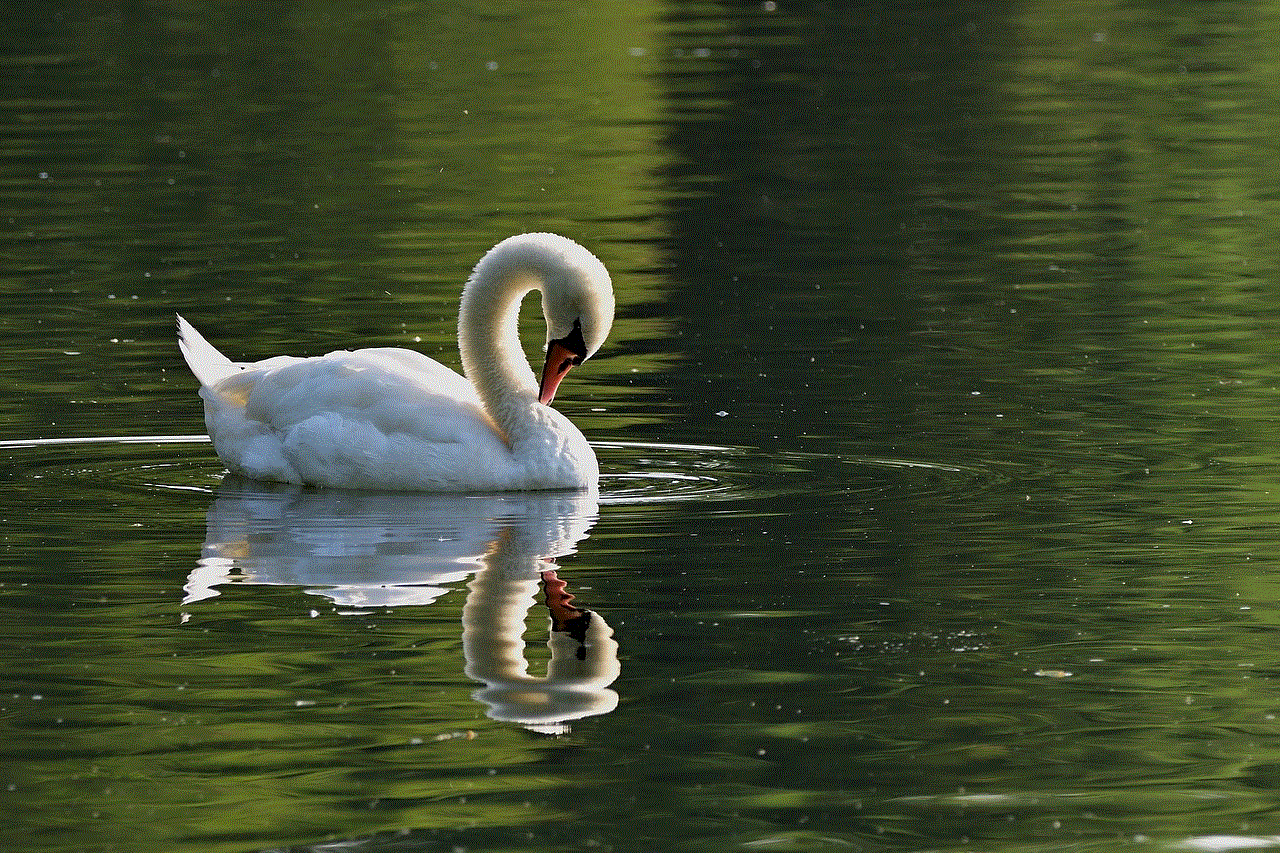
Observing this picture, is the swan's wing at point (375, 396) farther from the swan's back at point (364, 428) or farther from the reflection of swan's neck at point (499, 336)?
the reflection of swan's neck at point (499, 336)

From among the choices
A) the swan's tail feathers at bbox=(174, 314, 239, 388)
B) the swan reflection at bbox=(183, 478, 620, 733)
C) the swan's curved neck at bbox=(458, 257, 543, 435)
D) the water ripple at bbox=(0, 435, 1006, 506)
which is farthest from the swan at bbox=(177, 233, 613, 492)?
the swan's tail feathers at bbox=(174, 314, 239, 388)

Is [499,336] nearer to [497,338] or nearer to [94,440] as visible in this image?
[497,338]

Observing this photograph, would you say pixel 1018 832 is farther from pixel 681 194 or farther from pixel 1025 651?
pixel 681 194

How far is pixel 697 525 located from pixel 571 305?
156 cm

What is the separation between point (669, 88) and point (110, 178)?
35.2ft

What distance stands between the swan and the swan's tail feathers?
1.45 feet

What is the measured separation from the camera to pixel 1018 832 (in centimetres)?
663

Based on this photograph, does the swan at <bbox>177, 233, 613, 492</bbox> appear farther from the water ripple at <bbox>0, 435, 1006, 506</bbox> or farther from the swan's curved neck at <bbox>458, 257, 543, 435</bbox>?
the water ripple at <bbox>0, 435, 1006, 506</bbox>

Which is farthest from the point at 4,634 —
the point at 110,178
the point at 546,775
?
the point at 110,178

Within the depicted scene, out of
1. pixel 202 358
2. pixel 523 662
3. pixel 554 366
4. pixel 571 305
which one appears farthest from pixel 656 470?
pixel 523 662

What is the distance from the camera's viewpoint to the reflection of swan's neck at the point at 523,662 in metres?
7.85

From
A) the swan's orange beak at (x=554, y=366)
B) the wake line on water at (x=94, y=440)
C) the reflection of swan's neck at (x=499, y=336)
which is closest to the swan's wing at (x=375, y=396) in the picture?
the reflection of swan's neck at (x=499, y=336)

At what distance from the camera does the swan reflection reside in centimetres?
818

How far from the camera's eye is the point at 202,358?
13203 millimetres
